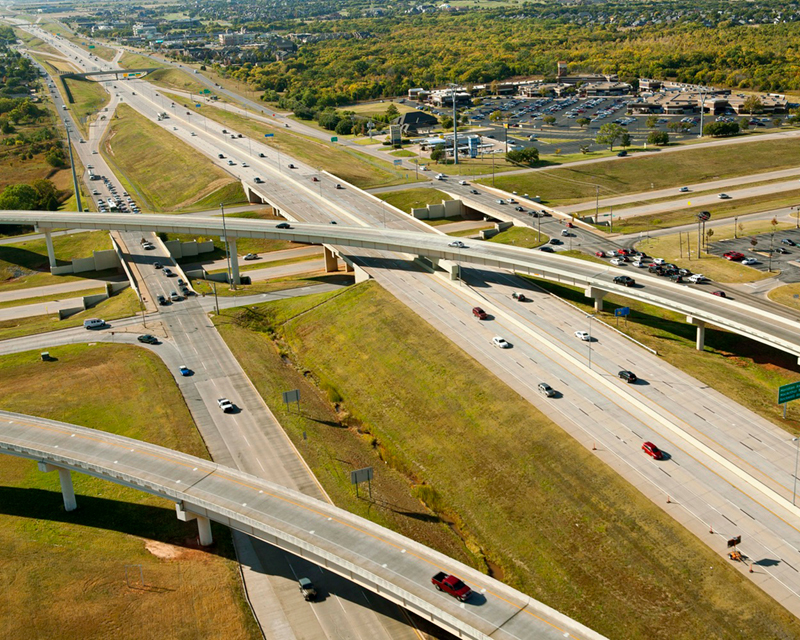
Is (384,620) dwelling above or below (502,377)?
below

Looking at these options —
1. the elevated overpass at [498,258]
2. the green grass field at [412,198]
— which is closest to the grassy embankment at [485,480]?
the elevated overpass at [498,258]

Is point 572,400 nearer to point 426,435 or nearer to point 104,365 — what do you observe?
point 426,435

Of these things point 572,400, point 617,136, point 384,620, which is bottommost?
point 384,620

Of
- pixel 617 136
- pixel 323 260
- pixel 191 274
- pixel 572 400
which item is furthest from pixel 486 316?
pixel 617 136

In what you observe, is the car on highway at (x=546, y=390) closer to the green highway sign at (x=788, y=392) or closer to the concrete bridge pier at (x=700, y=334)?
the green highway sign at (x=788, y=392)

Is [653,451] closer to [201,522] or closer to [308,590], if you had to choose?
[308,590]

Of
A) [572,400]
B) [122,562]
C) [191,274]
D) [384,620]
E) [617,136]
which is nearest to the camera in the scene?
[384,620]

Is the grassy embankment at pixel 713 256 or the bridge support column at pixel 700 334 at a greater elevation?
the grassy embankment at pixel 713 256
